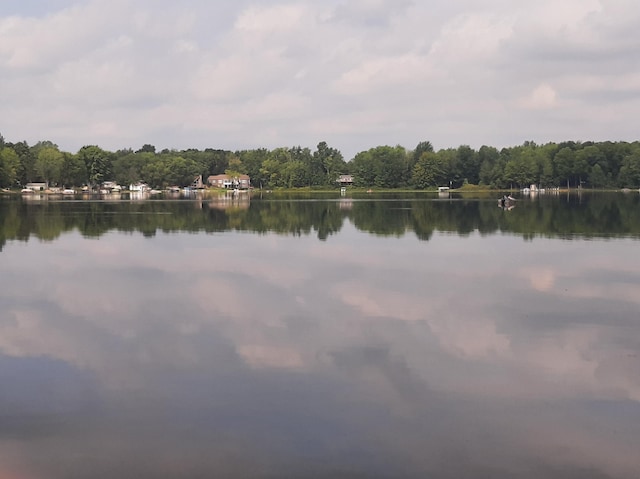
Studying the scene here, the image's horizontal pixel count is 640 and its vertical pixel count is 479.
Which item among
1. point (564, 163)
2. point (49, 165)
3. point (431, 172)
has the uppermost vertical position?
point (49, 165)

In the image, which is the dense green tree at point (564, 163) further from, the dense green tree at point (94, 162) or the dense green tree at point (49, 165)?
the dense green tree at point (49, 165)

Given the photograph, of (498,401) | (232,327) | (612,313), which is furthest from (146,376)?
(612,313)

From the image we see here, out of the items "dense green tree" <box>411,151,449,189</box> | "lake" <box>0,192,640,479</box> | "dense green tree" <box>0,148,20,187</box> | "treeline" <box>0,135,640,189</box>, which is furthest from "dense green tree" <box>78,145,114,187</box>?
"lake" <box>0,192,640,479</box>

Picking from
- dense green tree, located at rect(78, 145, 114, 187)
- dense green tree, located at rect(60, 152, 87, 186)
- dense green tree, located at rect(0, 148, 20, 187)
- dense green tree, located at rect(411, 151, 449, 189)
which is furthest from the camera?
dense green tree, located at rect(411, 151, 449, 189)

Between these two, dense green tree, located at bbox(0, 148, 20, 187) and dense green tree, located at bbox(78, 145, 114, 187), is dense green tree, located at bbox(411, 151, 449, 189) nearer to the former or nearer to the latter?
dense green tree, located at bbox(78, 145, 114, 187)

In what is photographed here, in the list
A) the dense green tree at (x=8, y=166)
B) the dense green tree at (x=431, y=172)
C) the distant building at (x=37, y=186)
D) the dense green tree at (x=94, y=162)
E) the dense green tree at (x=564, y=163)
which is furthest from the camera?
the dense green tree at (x=431, y=172)

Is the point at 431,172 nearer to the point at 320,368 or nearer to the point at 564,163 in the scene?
the point at 564,163

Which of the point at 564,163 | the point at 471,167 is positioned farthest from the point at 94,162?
the point at 564,163

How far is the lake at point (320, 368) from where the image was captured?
981cm

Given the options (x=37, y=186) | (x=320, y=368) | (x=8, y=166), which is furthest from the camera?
(x=37, y=186)

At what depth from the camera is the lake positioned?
32.2 ft

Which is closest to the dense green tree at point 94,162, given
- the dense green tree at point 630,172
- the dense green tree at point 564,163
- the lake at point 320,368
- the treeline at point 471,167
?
the treeline at point 471,167

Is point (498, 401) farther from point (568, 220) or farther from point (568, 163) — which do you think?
point (568, 163)

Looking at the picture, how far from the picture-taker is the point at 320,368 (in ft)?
45.4
